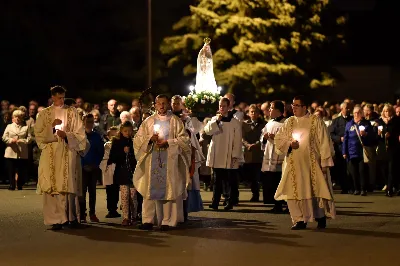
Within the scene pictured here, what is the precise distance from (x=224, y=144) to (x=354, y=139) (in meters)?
4.50

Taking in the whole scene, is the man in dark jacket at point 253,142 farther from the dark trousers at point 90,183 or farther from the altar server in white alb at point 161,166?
the altar server in white alb at point 161,166

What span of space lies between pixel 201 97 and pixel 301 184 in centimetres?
746

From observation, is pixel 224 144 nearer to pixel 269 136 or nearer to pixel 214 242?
pixel 269 136

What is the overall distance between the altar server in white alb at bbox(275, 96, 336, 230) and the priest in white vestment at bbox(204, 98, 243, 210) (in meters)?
3.32

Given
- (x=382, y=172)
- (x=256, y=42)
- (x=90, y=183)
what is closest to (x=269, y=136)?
(x=90, y=183)

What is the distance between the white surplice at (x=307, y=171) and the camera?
51.6 ft

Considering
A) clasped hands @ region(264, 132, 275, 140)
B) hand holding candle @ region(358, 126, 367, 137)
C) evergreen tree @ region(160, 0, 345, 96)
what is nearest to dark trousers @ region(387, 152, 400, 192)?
hand holding candle @ region(358, 126, 367, 137)

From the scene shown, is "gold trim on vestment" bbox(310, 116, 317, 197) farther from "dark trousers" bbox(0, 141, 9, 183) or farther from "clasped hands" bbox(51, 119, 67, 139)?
"dark trousers" bbox(0, 141, 9, 183)

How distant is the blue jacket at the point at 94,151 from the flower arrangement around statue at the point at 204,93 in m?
5.46

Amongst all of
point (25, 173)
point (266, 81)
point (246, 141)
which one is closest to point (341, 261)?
point (246, 141)

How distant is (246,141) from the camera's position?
870 inches

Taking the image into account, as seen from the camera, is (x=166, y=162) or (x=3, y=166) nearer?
(x=166, y=162)

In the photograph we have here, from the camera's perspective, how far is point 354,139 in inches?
899

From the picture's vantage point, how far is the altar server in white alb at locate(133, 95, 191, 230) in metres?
15.7
